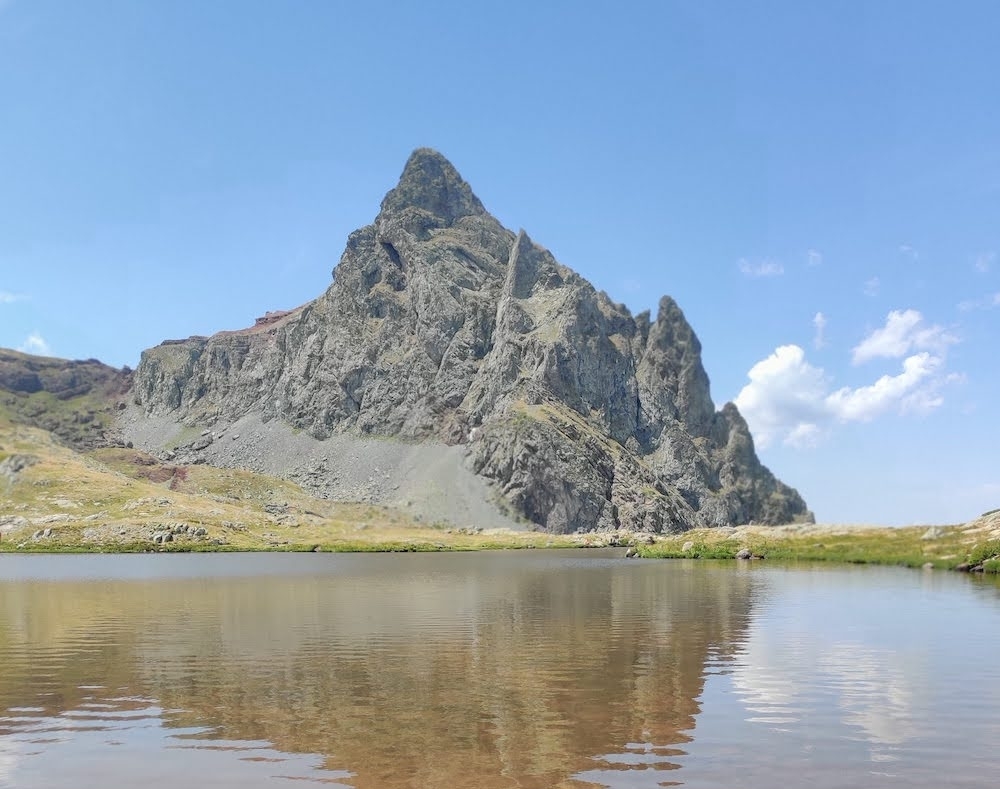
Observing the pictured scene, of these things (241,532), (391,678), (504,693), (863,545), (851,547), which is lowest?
(241,532)

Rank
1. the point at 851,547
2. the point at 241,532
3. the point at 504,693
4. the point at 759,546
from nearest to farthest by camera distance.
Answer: the point at 504,693 < the point at 851,547 < the point at 759,546 < the point at 241,532

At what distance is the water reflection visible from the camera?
669 inches

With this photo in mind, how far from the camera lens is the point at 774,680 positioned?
82.6 ft

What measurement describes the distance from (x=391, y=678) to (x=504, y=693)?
14.8ft

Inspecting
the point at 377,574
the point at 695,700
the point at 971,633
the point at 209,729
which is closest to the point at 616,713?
the point at 695,700

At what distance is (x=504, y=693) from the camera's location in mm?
23250

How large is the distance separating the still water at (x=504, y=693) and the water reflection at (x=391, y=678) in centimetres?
13

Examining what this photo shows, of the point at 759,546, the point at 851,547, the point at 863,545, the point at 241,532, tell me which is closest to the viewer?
the point at 863,545

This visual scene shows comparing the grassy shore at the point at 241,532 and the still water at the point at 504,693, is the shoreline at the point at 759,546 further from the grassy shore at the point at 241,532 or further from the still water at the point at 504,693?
the still water at the point at 504,693

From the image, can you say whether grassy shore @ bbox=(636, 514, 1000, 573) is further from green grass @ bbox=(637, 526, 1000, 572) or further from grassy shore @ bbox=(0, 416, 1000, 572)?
grassy shore @ bbox=(0, 416, 1000, 572)

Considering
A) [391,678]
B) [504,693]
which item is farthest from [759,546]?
[504,693]

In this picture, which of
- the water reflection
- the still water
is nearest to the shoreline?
the still water

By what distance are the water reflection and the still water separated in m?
0.13

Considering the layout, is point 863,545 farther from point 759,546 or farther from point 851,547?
point 759,546
